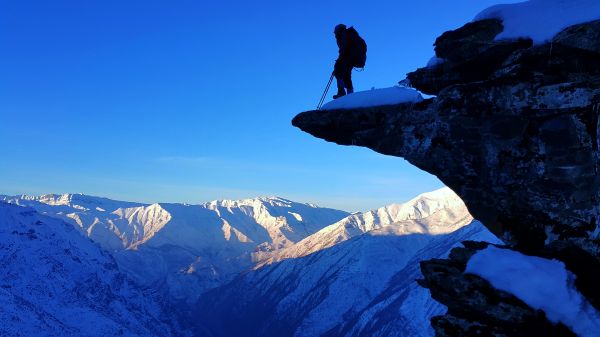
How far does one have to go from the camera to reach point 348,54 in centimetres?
2245

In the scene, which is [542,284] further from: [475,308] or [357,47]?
[357,47]

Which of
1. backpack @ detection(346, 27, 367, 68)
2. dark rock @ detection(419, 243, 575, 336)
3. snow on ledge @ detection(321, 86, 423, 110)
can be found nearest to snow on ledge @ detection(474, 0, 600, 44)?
snow on ledge @ detection(321, 86, 423, 110)

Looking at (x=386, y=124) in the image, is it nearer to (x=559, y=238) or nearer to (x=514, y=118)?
(x=514, y=118)

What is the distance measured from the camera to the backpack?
22234 millimetres

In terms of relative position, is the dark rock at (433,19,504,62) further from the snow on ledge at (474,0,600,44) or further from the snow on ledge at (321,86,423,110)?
the snow on ledge at (321,86,423,110)

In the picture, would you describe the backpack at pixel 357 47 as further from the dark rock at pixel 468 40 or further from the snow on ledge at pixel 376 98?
the dark rock at pixel 468 40

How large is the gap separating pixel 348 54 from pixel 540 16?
740cm

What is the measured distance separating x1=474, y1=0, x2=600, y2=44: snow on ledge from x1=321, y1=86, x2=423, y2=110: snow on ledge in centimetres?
357

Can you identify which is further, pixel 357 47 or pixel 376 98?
pixel 357 47

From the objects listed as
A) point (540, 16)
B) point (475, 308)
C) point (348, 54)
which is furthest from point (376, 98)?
point (475, 308)

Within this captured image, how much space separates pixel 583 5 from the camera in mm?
17344

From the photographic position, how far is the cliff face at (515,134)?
16.4 meters

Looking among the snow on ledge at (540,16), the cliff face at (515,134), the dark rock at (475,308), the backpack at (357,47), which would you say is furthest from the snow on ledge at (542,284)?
the backpack at (357,47)

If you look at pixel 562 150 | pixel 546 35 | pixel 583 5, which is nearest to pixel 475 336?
pixel 562 150
